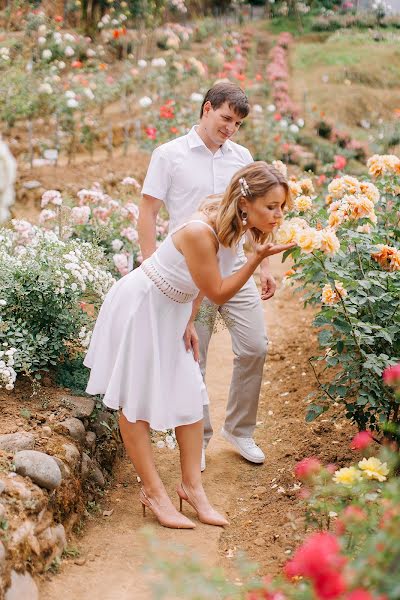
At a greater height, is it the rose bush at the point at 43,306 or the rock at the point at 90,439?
the rose bush at the point at 43,306

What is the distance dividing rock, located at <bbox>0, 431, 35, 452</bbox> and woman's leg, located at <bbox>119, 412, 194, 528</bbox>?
37 centimetres

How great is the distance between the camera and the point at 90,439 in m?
3.60

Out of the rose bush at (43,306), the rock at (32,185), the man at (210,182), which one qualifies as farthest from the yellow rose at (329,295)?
the rock at (32,185)

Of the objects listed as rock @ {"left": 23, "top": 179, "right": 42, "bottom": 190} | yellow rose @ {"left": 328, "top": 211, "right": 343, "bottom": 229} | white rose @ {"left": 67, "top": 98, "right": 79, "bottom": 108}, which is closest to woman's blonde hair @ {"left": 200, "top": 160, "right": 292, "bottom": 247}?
yellow rose @ {"left": 328, "top": 211, "right": 343, "bottom": 229}

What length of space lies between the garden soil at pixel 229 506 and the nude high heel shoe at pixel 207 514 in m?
0.03

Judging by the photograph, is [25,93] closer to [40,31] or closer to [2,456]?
[40,31]

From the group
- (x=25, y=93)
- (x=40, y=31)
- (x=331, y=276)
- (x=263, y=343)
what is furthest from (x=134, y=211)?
(x=40, y=31)

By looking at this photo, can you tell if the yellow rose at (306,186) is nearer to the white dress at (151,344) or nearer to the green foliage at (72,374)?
the white dress at (151,344)

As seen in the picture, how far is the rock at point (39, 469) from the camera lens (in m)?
2.94

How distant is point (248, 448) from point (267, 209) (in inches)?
59.9

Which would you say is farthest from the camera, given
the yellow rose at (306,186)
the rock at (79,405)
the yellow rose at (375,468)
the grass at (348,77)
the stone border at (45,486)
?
the grass at (348,77)

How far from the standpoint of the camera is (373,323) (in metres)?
3.47

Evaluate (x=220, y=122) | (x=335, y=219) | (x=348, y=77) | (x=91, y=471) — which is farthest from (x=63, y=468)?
(x=348, y=77)

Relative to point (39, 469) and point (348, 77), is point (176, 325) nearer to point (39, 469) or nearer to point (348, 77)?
point (39, 469)
